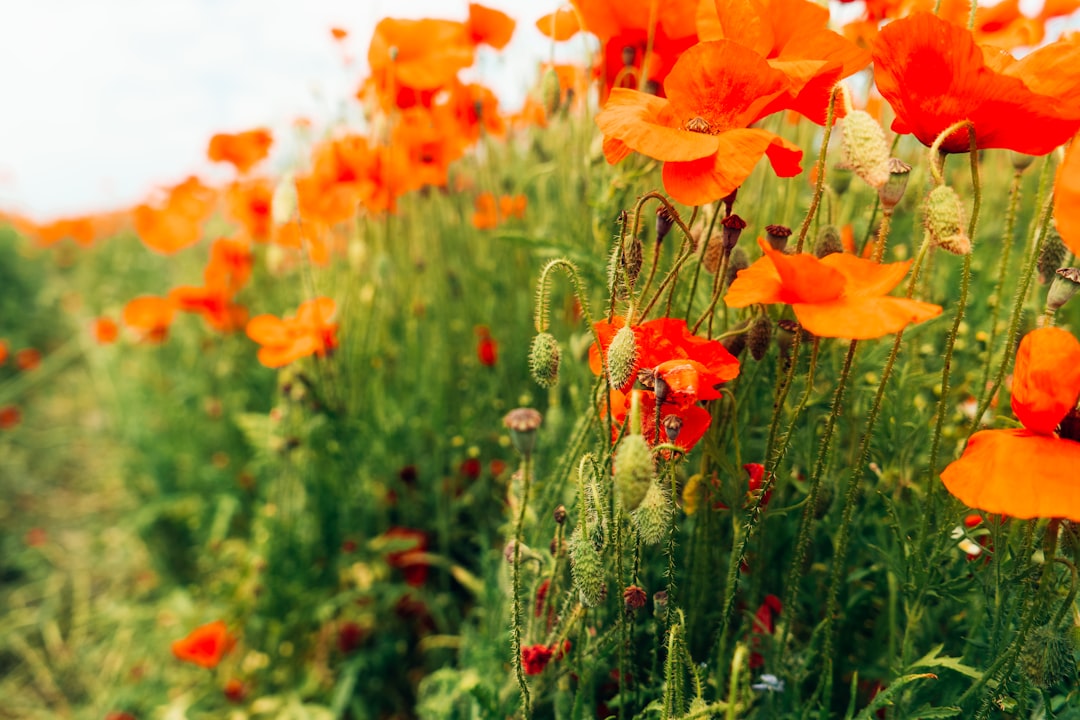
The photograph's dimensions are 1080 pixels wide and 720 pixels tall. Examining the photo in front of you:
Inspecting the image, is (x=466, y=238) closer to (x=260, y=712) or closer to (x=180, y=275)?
(x=260, y=712)

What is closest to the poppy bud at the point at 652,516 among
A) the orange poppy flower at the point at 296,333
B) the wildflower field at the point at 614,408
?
the wildflower field at the point at 614,408

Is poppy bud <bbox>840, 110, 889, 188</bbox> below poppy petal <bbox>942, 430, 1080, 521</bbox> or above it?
above

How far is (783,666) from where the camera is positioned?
109 cm

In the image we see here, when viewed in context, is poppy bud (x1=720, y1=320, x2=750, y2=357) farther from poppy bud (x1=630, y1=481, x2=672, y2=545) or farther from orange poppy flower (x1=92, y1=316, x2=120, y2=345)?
orange poppy flower (x1=92, y1=316, x2=120, y2=345)

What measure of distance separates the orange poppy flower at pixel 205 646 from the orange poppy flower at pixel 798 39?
1836mm

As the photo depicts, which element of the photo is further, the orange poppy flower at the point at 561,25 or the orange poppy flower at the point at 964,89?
the orange poppy flower at the point at 561,25

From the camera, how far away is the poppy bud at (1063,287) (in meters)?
0.89

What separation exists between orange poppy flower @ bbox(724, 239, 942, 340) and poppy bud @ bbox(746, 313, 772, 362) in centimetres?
17

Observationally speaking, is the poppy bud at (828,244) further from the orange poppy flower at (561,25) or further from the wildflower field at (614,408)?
the orange poppy flower at (561,25)

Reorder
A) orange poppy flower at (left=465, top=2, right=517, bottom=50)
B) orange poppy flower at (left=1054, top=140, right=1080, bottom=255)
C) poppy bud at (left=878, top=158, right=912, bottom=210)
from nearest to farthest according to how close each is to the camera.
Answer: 1. orange poppy flower at (left=1054, top=140, right=1080, bottom=255)
2. poppy bud at (left=878, top=158, right=912, bottom=210)
3. orange poppy flower at (left=465, top=2, right=517, bottom=50)

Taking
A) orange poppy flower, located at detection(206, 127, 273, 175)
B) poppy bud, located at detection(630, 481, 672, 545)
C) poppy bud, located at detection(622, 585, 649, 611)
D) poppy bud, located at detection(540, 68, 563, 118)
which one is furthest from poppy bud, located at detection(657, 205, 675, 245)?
orange poppy flower, located at detection(206, 127, 273, 175)

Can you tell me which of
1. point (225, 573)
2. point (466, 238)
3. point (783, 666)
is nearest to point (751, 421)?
point (783, 666)

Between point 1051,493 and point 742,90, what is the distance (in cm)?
56

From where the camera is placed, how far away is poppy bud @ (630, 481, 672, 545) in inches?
31.7
